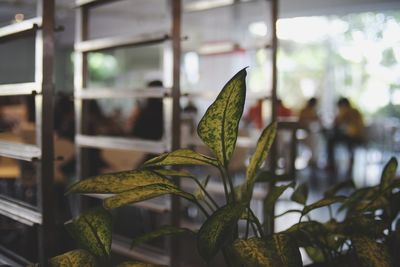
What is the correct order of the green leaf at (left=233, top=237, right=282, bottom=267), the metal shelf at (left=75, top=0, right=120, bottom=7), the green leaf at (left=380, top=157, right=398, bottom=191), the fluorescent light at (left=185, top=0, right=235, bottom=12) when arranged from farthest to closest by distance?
the fluorescent light at (left=185, top=0, right=235, bottom=12), the metal shelf at (left=75, top=0, right=120, bottom=7), the green leaf at (left=380, top=157, right=398, bottom=191), the green leaf at (left=233, top=237, right=282, bottom=267)

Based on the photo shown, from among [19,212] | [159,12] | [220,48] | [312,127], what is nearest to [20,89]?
[19,212]

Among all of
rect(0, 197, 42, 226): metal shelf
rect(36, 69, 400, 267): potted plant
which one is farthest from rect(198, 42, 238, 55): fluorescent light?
rect(36, 69, 400, 267): potted plant

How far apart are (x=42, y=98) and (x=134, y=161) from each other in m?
2.55

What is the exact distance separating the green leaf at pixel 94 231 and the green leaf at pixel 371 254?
Answer: 0.63 metres

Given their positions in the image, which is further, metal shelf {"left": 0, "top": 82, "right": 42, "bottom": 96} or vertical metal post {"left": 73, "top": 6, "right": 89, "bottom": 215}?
vertical metal post {"left": 73, "top": 6, "right": 89, "bottom": 215}

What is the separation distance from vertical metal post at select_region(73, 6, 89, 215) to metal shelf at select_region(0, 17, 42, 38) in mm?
754

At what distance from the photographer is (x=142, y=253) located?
2.83 m

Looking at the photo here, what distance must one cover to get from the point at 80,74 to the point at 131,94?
0.37 meters

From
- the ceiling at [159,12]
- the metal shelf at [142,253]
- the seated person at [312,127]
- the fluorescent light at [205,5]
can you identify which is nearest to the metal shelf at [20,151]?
the metal shelf at [142,253]

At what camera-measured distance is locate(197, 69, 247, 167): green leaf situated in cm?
122

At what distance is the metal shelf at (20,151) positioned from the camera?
6.56ft

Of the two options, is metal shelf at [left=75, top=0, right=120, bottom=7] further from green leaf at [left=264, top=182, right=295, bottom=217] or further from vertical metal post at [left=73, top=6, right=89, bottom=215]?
green leaf at [left=264, top=182, right=295, bottom=217]

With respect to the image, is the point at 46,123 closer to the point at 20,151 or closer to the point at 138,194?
the point at 20,151

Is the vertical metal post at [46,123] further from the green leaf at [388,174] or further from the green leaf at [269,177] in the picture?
the green leaf at [388,174]
